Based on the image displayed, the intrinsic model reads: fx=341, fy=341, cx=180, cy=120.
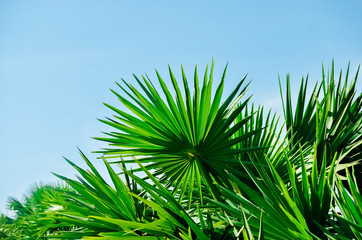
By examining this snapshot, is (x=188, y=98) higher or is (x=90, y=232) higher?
(x=188, y=98)

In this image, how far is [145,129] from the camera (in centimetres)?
264

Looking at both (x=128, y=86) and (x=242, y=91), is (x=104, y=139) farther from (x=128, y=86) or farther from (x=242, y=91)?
(x=242, y=91)

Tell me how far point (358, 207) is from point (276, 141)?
4.71 feet

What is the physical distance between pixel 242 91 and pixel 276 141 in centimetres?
67

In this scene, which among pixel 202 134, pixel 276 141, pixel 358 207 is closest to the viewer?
pixel 358 207

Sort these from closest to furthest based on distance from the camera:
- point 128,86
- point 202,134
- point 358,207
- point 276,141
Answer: point 358,207
point 202,134
point 128,86
point 276,141

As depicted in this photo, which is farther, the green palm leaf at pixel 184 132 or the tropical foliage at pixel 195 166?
the green palm leaf at pixel 184 132

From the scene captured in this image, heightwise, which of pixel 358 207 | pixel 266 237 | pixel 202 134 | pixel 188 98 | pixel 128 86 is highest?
pixel 128 86

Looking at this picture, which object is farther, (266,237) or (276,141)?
(276,141)

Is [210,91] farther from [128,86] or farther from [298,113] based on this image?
[298,113]

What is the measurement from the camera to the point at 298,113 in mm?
3189

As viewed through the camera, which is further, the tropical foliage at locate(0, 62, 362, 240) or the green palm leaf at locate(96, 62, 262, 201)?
the green palm leaf at locate(96, 62, 262, 201)

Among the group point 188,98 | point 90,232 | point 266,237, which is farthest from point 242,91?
point 90,232

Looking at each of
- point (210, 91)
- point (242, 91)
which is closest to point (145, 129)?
point (210, 91)
